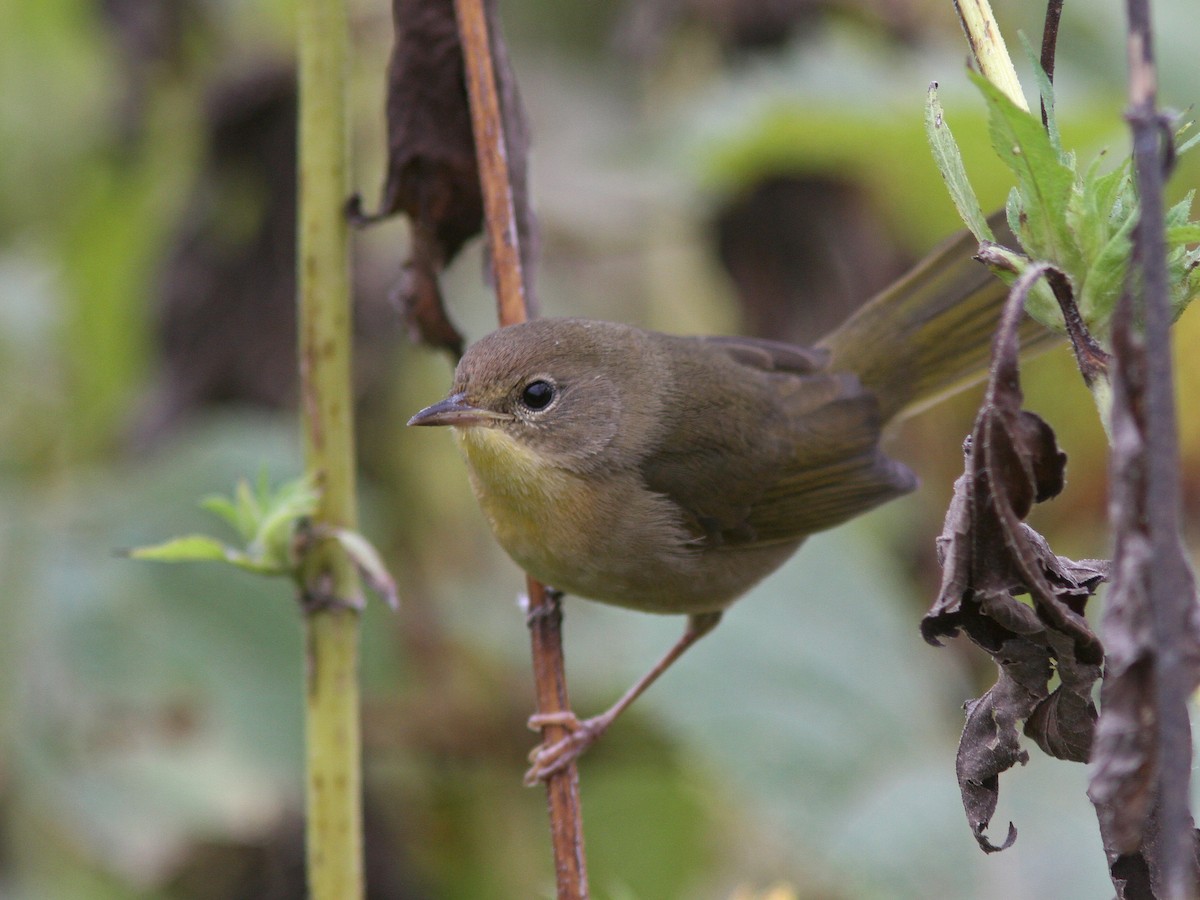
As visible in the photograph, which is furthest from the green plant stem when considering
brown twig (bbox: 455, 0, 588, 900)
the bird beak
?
the bird beak

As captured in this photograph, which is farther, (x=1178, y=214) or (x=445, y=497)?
(x=445, y=497)

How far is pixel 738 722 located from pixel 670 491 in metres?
1.18

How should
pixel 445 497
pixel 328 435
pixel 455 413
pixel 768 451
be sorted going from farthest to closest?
pixel 445 497, pixel 768 451, pixel 455 413, pixel 328 435

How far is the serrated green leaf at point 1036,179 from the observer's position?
123 centimetres

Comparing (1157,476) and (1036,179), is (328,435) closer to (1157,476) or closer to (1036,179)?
(1036,179)

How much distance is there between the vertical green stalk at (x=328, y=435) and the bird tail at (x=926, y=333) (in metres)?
1.45

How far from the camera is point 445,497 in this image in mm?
4480

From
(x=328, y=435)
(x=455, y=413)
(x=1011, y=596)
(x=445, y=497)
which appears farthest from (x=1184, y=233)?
(x=445, y=497)

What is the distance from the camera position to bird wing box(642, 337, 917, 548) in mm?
3080

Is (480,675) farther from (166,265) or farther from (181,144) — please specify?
(181,144)

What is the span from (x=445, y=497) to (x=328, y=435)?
2.45m

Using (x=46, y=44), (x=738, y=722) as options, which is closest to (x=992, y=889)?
(x=738, y=722)

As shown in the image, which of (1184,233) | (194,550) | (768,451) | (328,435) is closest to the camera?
(1184,233)

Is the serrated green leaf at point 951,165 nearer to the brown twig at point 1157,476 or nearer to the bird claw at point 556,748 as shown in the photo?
the brown twig at point 1157,476
